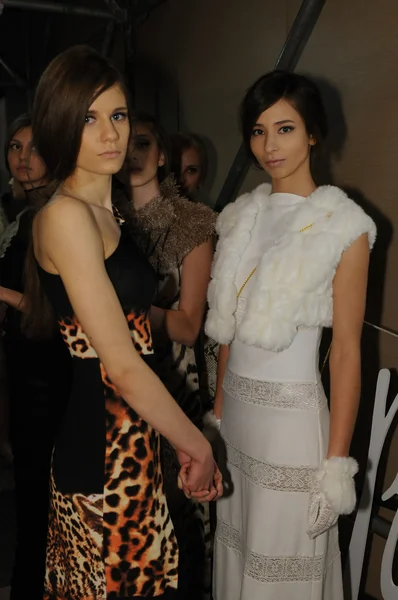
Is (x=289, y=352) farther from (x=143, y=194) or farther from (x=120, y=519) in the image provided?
(x=143, y=194)

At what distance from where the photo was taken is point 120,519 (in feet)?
4.09

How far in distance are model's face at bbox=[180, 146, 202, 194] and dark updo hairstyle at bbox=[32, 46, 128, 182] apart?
1650 millimetres

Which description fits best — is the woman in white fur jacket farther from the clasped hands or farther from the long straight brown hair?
the long straight brown hair

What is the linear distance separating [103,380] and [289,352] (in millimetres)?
530

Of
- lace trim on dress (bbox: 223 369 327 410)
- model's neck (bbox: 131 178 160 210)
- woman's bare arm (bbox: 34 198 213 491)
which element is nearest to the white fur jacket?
lace trim on dress (bbox: 223 369 327 410)

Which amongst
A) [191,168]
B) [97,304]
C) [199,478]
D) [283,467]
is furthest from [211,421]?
[191,168]

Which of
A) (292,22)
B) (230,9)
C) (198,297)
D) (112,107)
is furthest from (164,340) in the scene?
(230,9)

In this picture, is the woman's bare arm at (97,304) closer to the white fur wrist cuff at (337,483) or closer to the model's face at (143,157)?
the white fur wrist cuff at (337,483)

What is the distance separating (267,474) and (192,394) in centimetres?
61

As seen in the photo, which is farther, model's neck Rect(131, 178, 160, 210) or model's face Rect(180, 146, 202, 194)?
model's face Rect(180, 146, 202, 194)

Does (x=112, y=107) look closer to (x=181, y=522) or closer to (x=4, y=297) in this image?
(x=4, y=297)

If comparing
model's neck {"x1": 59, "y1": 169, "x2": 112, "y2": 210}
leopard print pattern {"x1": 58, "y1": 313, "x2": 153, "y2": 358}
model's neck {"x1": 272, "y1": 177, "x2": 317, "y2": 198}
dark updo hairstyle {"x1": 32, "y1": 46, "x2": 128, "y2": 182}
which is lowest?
leopard print pattern {"x1": 58, "y1": 313, "x2": 153, "y2": 358}

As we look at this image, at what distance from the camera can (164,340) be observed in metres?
2.06

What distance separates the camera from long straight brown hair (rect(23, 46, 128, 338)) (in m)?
1.19
